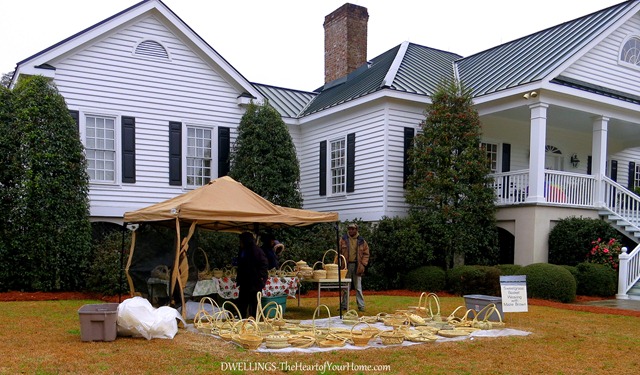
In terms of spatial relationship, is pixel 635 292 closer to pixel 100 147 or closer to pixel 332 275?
pixel 332 275

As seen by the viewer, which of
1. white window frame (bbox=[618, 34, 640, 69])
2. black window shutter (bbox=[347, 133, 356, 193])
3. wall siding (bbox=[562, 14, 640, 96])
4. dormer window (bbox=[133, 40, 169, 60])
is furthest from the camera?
white window frame (bbox=[618, 34, 640, 69])

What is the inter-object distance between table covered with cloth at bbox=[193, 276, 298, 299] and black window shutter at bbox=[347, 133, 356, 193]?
26.8 ft

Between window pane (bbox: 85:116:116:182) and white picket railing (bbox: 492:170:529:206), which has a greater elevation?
window pane (bbox: 85:116:116:182)

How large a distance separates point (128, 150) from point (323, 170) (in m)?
6.67

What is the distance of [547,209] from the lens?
659 inches

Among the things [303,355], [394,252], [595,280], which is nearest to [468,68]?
[394,252]

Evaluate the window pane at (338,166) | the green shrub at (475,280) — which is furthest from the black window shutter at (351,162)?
the green shrub at (475,280)

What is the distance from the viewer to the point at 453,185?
16.4 meters

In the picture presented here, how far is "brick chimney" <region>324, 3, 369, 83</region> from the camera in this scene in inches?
907

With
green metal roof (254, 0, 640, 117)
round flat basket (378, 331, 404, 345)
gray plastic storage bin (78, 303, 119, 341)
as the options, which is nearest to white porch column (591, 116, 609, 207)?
green metal roof (254, 0, 640, 117)

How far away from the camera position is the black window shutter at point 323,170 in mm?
20375

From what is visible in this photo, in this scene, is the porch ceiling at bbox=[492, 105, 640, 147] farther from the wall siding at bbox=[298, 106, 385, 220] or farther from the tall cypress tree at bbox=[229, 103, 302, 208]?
the tall cypress tree at bbox=[229, 103, 302, 208]

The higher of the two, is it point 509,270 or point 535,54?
point 535,54

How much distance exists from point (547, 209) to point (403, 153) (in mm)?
4506
